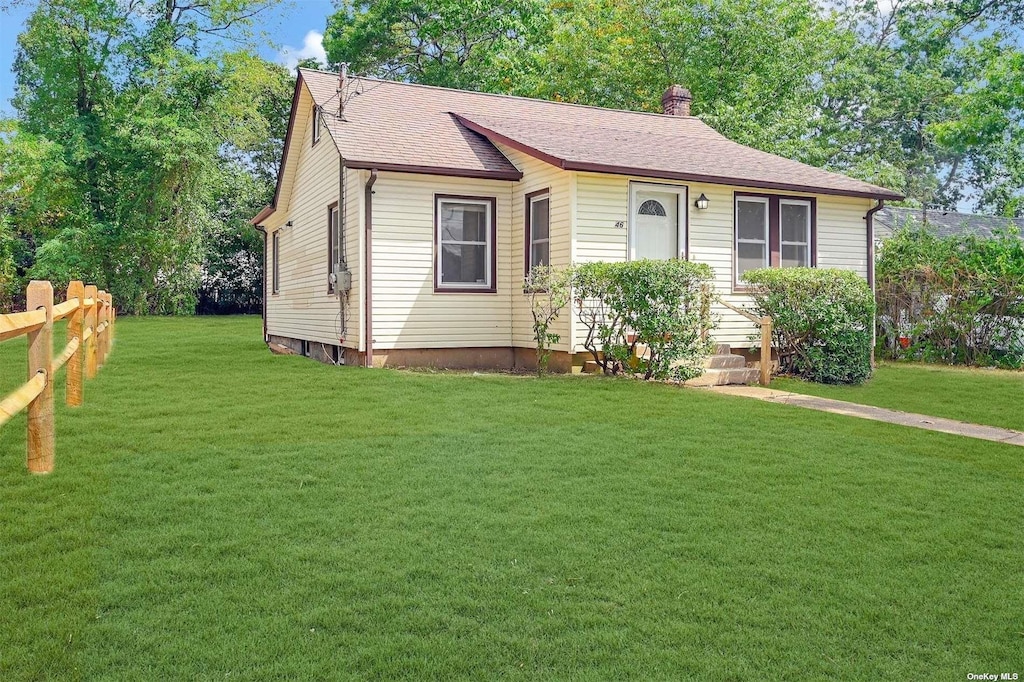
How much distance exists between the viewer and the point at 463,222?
1295cm

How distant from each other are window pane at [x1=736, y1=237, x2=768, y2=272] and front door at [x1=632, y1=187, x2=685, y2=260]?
4.01 ft

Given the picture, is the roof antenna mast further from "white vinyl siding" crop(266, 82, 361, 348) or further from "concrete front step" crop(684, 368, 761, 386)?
"concrete front step" crop(684, 368, 761, 386)

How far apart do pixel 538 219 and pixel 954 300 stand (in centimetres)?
746

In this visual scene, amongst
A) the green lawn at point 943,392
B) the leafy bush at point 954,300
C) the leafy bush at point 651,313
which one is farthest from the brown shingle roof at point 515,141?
the green lawn at point 943,392

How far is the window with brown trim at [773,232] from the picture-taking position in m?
13.5

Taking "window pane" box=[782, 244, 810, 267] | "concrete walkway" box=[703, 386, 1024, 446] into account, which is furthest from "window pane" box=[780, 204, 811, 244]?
"concrete walkway" box=[703, 386, 1024, 446]

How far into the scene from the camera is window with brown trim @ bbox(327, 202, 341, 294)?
13.8 meters

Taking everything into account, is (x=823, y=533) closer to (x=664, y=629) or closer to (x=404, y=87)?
(x=664, y=629)

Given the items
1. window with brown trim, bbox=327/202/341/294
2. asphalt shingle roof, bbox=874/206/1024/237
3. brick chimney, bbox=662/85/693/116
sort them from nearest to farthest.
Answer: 1. window with brown trim, bbox=327/202/341/294
2. brick chimney, bbox=662/85/693/116
3. asphalt shingle roof, bbox=874/206/1024/237

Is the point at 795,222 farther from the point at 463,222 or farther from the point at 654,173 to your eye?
the point at 463,222

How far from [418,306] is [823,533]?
8.63m

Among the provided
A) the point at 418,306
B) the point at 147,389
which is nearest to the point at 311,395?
the point at 147,389

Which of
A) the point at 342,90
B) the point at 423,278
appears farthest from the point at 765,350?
the point at 342,90

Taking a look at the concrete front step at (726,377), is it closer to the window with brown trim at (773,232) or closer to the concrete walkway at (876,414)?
the concrete walkway at (876,414)
